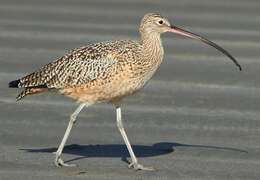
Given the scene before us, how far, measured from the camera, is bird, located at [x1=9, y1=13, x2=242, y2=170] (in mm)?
9469

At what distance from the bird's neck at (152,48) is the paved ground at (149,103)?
75 centimetres

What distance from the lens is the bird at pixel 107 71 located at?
31.1ft

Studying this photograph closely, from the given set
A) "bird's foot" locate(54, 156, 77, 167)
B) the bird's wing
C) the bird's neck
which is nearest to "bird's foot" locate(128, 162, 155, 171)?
"bird's foot" locate(54, 156, 77, 167)

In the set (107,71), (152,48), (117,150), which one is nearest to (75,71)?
(107,71)

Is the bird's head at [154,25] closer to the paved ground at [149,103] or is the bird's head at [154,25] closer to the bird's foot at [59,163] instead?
the paved ground at [149,103]

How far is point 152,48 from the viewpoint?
31.8 feet

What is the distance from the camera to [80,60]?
961 cm

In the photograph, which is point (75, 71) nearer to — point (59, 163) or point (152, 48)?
point (152, 48)

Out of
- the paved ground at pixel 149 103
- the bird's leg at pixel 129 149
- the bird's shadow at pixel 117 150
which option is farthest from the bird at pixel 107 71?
the paved ground at pixel 149 103

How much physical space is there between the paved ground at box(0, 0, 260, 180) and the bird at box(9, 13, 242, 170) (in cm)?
32

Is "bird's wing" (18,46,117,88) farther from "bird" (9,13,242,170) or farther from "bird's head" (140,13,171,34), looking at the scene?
"bird's head" (140,13,171,34)

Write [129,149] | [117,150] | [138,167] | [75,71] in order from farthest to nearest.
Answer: [117,150] < [75,71] < [129,149] < [138,167]

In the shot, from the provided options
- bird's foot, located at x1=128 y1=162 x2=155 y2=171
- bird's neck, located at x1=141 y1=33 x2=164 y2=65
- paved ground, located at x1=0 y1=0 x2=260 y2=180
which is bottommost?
bird's foot, located at x1=128 y1=162 x2=155 y2=171

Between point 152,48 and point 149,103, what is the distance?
152cm
